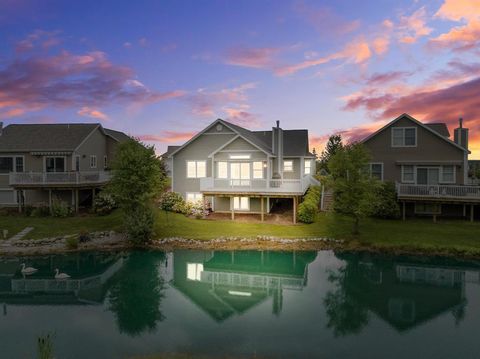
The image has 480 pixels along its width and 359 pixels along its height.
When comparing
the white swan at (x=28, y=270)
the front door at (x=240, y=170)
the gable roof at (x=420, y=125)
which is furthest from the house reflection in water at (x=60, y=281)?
the gable roof at (x=420, y=125)

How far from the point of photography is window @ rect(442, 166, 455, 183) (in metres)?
31.3

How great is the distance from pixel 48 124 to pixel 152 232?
20.6 metres

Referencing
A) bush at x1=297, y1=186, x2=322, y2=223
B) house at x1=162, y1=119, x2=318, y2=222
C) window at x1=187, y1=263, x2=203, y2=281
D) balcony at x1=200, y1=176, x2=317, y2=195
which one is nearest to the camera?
window at x1=187, y1=263, x2=203, y2=281

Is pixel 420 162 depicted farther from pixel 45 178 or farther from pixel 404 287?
pixel 45 178

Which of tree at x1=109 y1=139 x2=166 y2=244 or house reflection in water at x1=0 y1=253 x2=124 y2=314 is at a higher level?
tree at x1=109 y1=139 x2=166 y2=244

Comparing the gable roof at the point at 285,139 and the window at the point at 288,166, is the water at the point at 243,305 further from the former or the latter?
the window at the point at 288,166

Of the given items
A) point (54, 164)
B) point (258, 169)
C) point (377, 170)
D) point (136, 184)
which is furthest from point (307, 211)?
point (54, 164)

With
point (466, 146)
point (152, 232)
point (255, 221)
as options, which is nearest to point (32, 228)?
point (152, 232)

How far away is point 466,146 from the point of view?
31.5m

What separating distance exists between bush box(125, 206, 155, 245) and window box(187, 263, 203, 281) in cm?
511

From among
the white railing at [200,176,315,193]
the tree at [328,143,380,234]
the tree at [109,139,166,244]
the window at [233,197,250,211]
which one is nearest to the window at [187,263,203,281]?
the tree at [109,139,166,244]

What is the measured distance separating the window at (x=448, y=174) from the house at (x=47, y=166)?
30273 millimetres

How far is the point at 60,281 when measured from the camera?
19953 mm

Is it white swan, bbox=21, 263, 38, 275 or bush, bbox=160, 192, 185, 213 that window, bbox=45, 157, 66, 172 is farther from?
white swan, bbox=21, 263, 38, 275
